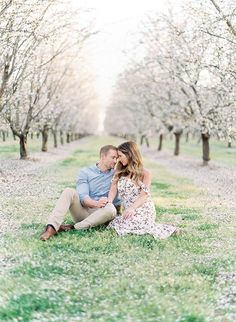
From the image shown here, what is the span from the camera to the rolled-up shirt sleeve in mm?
13876

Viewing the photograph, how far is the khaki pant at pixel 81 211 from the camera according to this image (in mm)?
13094

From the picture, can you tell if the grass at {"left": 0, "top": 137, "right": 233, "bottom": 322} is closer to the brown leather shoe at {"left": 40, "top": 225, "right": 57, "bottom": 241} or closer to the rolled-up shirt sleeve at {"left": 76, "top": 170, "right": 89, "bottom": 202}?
the brown leather shoe at {"left": 40, "top": 225, "right": 57, "bottom": 241}

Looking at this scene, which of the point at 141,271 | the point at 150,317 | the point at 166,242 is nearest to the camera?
the point at 150,317

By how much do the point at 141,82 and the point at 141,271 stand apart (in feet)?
157

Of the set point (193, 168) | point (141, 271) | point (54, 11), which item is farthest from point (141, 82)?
point (141, 271)

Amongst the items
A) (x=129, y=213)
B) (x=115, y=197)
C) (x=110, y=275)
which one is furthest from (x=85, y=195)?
(x=110, y=275)

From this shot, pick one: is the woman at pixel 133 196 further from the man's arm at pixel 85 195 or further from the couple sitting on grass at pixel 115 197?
the man's arm at pixel 85 195

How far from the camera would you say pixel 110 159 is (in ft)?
45.7

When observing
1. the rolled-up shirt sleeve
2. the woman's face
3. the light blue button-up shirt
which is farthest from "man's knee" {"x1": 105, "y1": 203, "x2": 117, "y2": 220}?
the woman's face

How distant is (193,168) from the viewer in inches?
1583

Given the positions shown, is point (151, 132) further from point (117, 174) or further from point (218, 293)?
point (218, 293)

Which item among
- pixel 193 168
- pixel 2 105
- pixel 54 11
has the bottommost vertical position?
pixel 193 168

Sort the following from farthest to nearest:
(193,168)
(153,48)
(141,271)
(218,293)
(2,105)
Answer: (153,48) → (193,168) → (2,105) → (141,271) → (218,293)

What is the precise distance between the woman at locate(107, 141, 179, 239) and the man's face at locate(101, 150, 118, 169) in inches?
7.1
